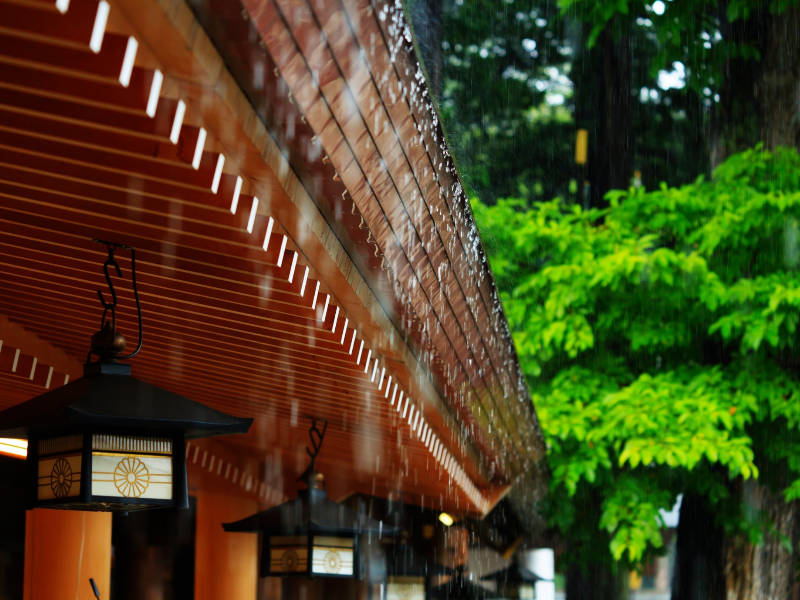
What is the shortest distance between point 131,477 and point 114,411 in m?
0.32

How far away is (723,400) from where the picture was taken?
36.3 ft

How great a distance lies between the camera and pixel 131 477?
12.3ft

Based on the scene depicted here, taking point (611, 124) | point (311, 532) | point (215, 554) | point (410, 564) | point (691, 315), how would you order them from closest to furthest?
point (311, 532), point (215, 554), point (410, 564), point (691, 315), point (611, 124)

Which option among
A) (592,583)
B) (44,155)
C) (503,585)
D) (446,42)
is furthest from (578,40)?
(44,155)

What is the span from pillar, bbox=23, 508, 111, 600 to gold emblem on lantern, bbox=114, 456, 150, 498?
2976mm

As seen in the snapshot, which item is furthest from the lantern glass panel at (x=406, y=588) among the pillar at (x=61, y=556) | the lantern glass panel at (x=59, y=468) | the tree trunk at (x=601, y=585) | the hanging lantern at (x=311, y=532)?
the lantern glass panel at (x=59, y=468)

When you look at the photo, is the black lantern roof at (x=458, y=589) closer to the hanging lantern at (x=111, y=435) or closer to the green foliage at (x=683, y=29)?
the green foliage at (x=683, y=29)

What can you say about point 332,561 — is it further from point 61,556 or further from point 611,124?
point 611,124

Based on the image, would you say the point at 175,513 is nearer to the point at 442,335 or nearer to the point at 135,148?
the point at 442,335

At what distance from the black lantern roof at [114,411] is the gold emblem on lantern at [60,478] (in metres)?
0.13

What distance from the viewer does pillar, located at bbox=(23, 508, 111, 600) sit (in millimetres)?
6500

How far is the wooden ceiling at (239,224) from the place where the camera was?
2.40 metres

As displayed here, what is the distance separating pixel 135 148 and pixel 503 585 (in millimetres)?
10458

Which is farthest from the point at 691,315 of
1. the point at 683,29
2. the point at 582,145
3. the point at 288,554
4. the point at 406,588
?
the point at 582,145
